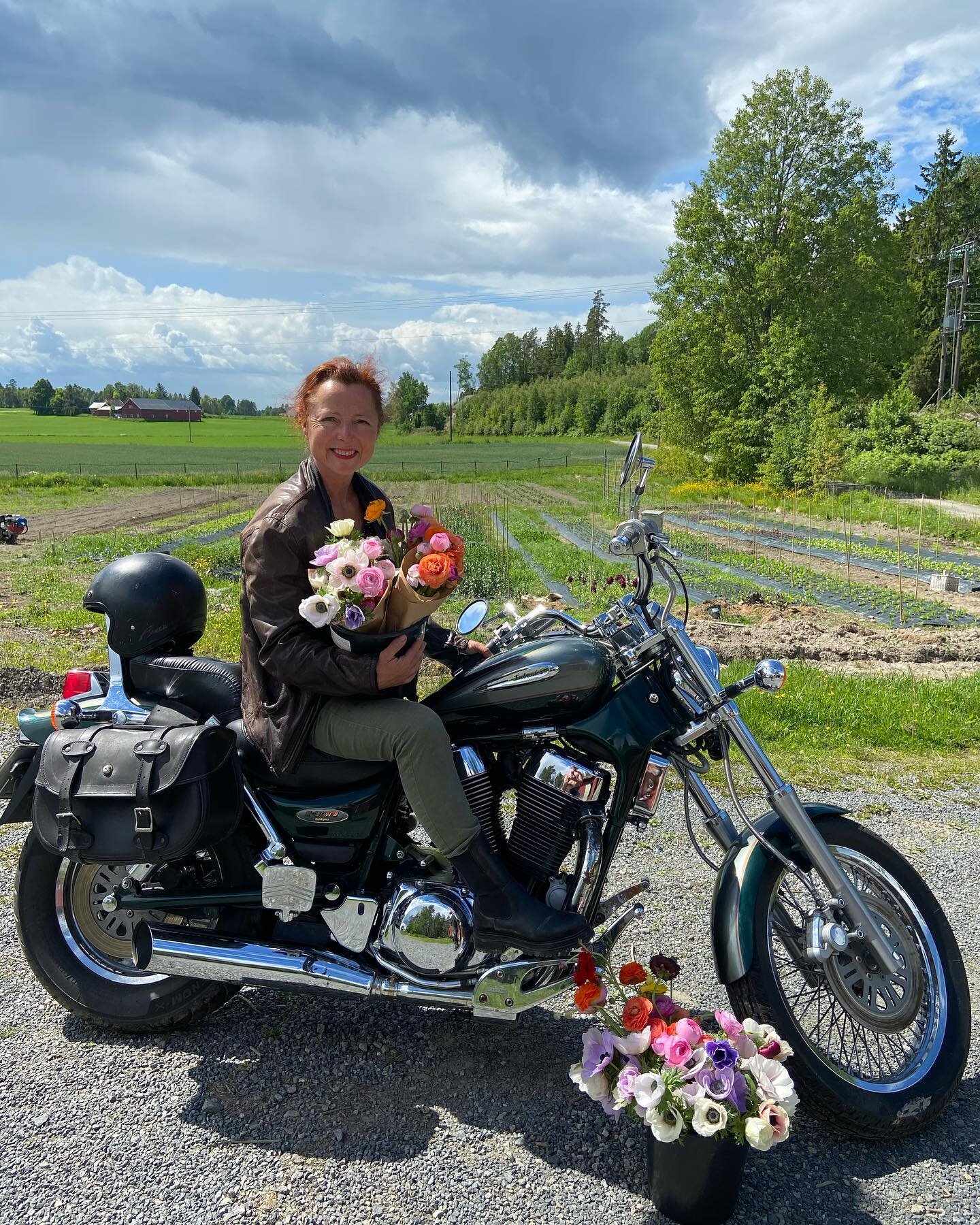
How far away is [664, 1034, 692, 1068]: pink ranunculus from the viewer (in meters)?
2.12

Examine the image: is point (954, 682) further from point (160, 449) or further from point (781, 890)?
point (160, 449)

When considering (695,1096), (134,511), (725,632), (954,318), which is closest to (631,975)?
(695,1096)

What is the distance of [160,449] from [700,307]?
46534 mm

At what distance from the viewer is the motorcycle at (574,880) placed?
2.45 meters

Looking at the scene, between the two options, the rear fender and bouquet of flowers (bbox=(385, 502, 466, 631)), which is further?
the rear fender

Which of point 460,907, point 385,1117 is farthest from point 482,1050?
point 460,907

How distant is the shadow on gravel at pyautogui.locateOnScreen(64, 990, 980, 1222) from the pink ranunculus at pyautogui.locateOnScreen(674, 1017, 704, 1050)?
1.46ft

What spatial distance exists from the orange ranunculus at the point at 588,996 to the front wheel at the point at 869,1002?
420mm

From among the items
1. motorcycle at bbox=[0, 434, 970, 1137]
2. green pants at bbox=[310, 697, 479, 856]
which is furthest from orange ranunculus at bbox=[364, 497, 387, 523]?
green pants at bbox=[310, 697, 479, 856]

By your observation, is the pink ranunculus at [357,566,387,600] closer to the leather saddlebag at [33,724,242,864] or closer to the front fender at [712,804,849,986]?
the leather saddlebag at [33,724,242,864]

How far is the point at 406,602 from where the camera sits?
2.33 m

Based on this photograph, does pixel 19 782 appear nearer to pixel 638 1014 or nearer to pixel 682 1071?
pixel 638 1014

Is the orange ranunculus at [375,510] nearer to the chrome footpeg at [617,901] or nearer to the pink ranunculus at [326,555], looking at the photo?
the pink ranunculus at [326,555]

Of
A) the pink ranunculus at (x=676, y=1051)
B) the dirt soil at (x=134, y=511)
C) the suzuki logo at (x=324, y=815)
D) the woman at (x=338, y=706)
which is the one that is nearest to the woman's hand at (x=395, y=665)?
the woman at (x=338, y=706)
